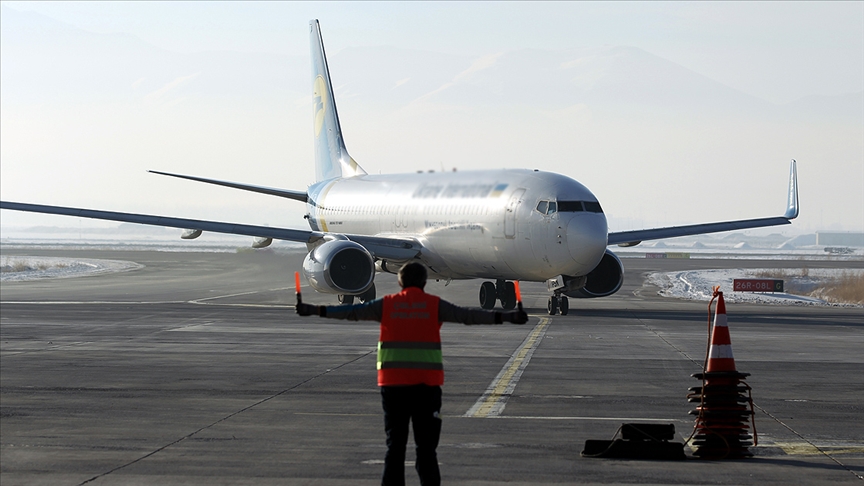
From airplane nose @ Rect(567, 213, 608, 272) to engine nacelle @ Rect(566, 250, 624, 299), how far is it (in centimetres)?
456

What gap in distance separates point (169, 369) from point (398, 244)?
16.0 metres

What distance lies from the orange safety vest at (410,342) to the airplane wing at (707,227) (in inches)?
950

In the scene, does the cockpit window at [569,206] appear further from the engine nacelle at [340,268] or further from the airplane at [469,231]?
the engine nacelle at [340,268]

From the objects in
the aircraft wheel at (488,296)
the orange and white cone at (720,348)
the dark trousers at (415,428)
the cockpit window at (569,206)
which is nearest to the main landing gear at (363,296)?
the aircraft wheel at (488,296)

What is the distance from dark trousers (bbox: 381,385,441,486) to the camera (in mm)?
8055

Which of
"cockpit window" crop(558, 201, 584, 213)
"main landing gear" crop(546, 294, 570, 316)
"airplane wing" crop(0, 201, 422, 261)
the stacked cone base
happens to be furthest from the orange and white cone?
"airplane wing" crop(0, 201, 422, 261)

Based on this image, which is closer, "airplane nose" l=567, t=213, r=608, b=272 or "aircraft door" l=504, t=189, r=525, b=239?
"airplane nose" l=567, t=213, r=608, b=272

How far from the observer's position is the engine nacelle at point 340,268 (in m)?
29.1

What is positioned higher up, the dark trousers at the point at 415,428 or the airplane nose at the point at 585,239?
the airplane nose at the point at 585,239

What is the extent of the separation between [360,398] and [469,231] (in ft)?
51.9

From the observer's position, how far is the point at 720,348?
11.2 meters

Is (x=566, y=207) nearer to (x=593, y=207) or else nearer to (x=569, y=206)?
(x=569, y=206)

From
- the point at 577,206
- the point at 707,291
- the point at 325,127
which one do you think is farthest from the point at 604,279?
the point at 325,127

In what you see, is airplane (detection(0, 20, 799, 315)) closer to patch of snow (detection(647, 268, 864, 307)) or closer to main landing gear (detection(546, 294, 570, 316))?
main landing gear (detection(546, 294, 570, 316))
